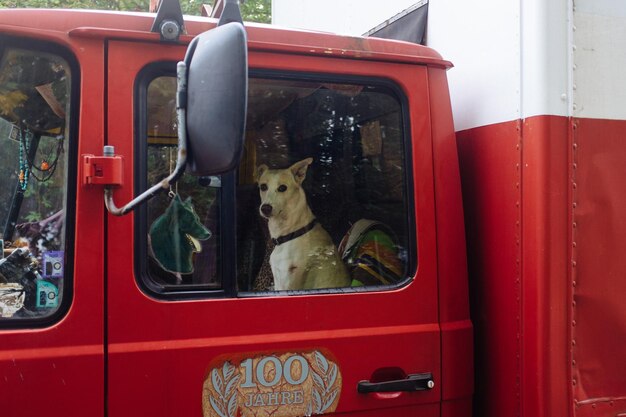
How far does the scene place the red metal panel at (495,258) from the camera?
7.45ft

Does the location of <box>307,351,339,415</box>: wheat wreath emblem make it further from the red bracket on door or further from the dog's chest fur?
the red bracket on door

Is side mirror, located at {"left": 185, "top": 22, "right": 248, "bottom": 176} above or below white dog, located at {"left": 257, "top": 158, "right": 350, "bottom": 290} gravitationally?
above

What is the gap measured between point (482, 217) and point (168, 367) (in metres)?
1.32

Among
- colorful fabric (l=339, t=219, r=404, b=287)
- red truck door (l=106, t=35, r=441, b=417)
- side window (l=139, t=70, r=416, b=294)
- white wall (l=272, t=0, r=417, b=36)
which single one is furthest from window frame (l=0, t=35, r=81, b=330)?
white wall (l=272, t=0, r=417, b=36)

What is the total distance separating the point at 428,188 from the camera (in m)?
2.37

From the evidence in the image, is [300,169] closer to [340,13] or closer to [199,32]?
[199,32]

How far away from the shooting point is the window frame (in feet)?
6.17

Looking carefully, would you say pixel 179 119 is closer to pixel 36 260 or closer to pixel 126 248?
pixel 126 248

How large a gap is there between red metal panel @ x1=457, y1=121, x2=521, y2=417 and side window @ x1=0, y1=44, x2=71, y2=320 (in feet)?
4.96

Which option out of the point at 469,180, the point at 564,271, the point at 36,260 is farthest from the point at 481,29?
the point at 36,260

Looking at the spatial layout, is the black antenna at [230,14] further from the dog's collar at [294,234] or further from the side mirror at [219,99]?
the dog's collar at [294,234]

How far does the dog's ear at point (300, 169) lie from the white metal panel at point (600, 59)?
0.97 metres

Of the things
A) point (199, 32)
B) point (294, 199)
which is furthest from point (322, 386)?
point (199, 32)

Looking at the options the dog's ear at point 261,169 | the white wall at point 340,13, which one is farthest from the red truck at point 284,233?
the white wall at point 340,13
